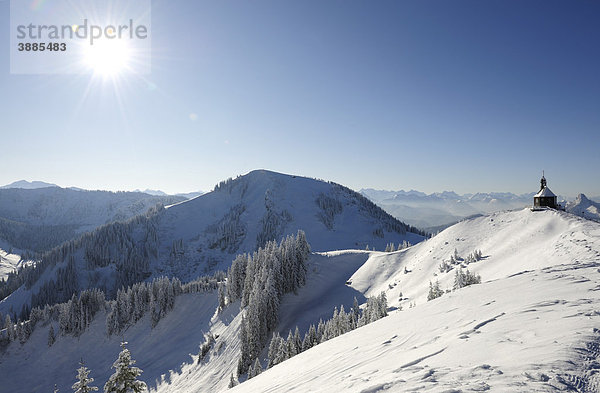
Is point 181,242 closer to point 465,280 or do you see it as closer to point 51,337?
point 51,337

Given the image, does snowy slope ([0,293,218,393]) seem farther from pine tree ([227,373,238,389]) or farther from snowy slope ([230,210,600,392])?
snowy slope ([230,210,600,392])

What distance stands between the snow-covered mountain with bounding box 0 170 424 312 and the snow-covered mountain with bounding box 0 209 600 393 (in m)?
75.5

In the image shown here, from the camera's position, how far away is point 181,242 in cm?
17750

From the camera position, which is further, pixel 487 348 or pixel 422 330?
pixel 422 330

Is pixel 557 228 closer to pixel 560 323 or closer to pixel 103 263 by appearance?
pixel 560 323

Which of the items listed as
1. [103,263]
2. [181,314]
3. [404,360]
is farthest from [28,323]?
[404,360]

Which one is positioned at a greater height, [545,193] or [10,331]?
[545,193]

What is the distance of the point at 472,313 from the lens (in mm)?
11508

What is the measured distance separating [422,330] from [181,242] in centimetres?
18832

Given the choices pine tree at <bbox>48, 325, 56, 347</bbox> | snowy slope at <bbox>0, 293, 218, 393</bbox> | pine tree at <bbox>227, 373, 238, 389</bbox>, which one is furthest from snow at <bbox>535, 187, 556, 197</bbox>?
pine tree at <bbox>48, 325, 56, 347</bbox>

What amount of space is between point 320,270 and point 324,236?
320 feet

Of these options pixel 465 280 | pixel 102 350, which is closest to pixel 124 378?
pixel 465 280

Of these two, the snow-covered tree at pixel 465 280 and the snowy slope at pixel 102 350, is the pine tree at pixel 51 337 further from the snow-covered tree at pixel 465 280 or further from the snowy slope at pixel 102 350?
the snow-covered tree at pixel 465 280

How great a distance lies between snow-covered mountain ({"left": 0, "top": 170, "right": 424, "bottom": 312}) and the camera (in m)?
148
